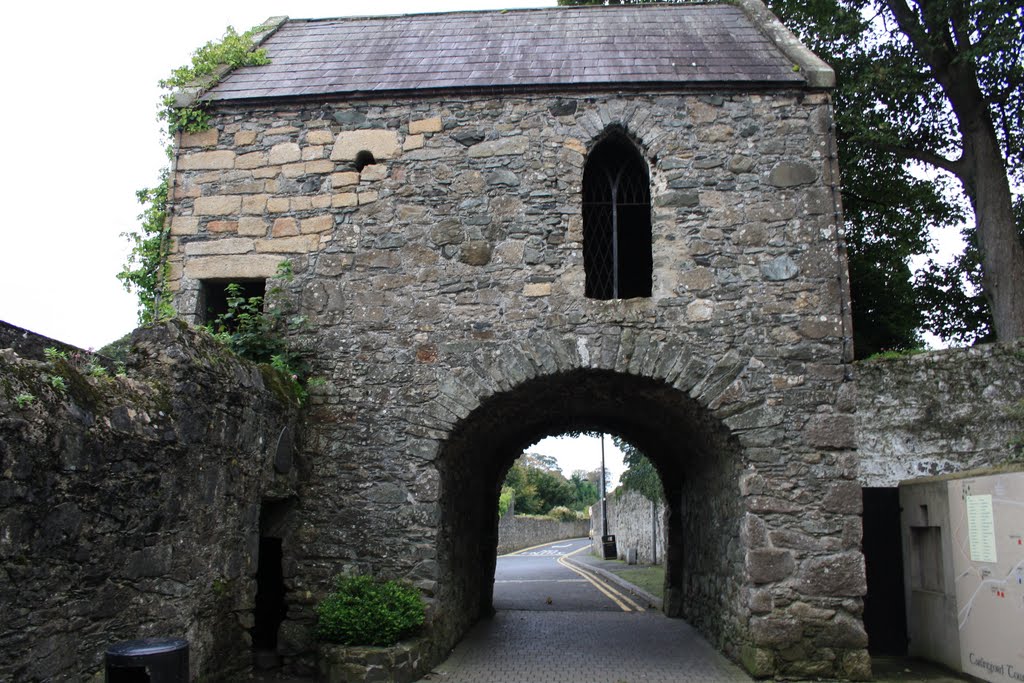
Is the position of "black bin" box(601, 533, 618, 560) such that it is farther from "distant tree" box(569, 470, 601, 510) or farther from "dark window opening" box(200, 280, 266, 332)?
"distant tree" box(569, 470, 601, 510)

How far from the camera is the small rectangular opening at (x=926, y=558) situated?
7566 mm

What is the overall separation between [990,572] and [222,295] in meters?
7.48

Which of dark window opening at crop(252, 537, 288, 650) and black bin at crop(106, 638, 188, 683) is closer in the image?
black bin at crop(106, 638, 188, 683)

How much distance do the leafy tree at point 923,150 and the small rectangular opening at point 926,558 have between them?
18.8ft

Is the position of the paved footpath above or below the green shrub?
below

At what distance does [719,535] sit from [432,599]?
309 cm

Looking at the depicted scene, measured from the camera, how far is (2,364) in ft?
13.3

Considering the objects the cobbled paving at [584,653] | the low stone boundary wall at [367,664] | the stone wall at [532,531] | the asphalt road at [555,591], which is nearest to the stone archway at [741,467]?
the cobbled paving at [584,653]

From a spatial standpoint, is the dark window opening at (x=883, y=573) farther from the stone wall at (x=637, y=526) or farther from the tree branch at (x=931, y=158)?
the stone wall at (x=637, y=526)

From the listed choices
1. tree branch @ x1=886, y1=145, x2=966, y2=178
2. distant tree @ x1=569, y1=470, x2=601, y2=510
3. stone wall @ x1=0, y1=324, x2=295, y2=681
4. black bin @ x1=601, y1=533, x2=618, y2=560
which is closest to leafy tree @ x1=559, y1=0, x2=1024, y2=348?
tree branch @ x1=886, y1=145, x2=966, y2=178

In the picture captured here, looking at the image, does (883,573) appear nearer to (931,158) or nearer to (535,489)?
(931,158)

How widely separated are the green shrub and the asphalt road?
544cm

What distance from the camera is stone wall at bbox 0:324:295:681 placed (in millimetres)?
4082

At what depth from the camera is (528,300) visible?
7.60 m
